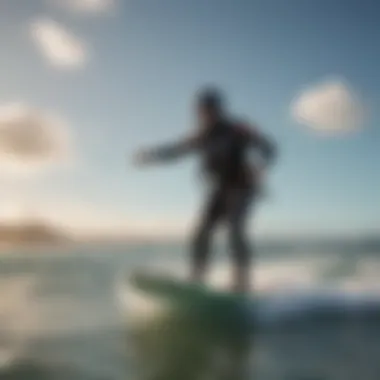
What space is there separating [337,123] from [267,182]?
211mm

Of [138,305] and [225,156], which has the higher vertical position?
[225,156]

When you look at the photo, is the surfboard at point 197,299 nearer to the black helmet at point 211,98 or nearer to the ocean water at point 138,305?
the ocean water at point 138,305

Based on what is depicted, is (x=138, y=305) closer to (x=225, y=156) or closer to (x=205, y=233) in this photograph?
(x=205, y=233)

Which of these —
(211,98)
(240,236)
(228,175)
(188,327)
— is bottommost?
(188,327)

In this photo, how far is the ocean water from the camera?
1.31 m

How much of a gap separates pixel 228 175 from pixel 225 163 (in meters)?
0.03

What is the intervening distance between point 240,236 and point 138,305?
0.81 ft

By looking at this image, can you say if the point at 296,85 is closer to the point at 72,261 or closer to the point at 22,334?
the point at 72,261

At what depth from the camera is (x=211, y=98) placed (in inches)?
55.0

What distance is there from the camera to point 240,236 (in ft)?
4.47

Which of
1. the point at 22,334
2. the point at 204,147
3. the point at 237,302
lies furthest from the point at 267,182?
the point at 22,334

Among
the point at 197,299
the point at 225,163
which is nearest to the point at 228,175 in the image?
the point at 225,163

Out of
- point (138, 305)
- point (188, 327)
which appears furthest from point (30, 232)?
point (188, 327)

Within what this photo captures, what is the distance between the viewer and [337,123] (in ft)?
4.75
